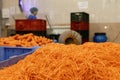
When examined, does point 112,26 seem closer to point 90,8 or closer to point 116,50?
point 90,8

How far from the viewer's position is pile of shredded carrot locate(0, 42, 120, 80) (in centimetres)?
186

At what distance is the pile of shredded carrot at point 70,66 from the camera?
1856mm

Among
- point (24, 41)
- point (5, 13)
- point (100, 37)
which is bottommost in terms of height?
point (100, 37)

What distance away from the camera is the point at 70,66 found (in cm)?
193

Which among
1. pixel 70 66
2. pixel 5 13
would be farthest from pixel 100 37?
pixel 70 66

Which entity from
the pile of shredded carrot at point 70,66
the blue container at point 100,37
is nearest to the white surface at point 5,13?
the blue container at point 100,37

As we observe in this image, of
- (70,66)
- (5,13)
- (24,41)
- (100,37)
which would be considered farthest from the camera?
(5,13)

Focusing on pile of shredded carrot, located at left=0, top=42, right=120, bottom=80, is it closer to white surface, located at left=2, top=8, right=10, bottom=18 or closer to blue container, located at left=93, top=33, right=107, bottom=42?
blue container, located at left=93, top=33, right=107, bottom=42

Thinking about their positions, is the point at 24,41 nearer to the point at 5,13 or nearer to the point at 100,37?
the point at 100,37

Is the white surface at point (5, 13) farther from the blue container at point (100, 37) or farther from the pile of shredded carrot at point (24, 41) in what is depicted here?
the pile of shredded carrot at point (24, 41)

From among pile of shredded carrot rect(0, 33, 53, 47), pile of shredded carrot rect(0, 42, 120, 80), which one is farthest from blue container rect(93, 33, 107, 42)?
pile of shredded carrot rect(0, 42, 120, 80)

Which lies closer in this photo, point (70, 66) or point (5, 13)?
point (70, 66)

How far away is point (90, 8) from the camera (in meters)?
7.39

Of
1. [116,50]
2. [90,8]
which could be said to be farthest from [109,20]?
[116,50]
